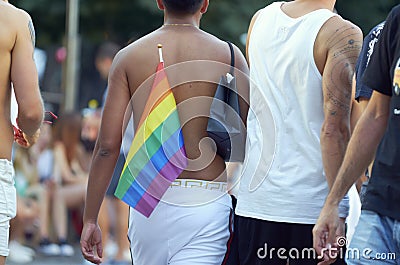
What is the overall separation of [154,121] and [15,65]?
76 centimetres

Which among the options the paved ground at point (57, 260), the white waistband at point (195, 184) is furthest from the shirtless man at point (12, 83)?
the paved ground at point (57, 260)

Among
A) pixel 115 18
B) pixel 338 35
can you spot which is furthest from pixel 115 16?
pixel 338 35

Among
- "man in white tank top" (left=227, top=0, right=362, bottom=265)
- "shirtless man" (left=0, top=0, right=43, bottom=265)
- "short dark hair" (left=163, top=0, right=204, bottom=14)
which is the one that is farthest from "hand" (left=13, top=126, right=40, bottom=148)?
"man in white tank top" (left=227, top=0, right=362, bottom=265)

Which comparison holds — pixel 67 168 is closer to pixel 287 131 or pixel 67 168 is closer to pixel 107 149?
pixel 107 149

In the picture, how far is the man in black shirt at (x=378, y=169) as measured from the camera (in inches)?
166

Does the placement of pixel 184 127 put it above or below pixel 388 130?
below

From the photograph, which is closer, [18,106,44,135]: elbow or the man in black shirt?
the man in black shirt

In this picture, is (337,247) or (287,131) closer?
(337,247)

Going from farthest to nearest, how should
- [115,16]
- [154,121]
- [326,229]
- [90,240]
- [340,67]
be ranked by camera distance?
[115,16] → [90,240] → [154,121] → [340,67] → [326,229]

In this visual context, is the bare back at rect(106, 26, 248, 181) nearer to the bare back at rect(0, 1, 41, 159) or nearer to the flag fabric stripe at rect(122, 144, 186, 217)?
the flag fabric stripe at rect(122, 144, 186, 217)

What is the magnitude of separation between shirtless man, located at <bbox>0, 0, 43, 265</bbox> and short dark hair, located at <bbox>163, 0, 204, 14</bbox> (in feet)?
2.40

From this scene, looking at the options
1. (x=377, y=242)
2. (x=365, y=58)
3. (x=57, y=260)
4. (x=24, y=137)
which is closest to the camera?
(x=377, y=242)

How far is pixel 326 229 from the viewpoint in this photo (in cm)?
450

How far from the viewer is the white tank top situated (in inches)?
192
